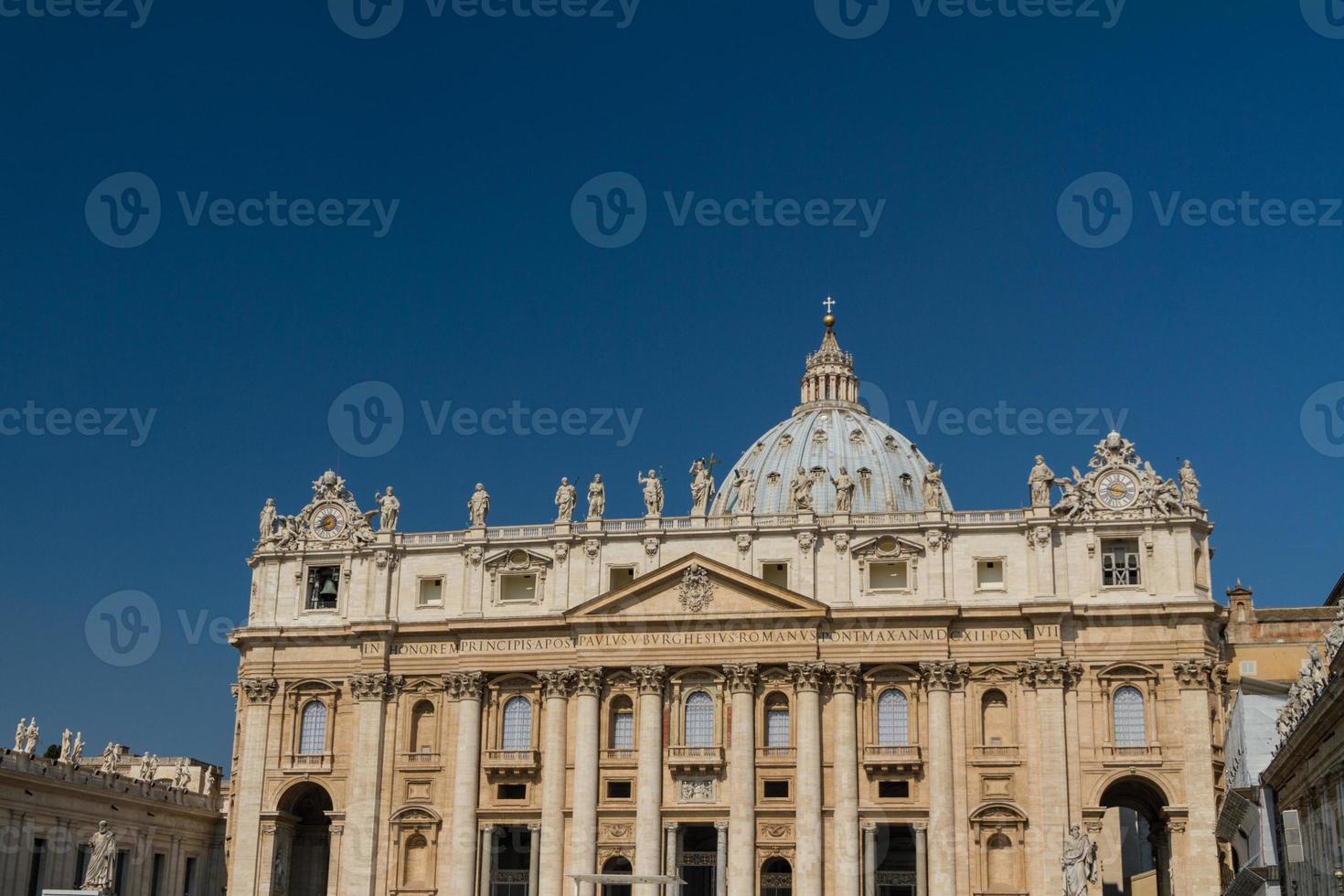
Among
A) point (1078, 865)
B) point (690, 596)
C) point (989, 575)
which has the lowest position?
point (1078, 865)

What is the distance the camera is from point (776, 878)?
7362 cm

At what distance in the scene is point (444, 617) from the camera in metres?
79.8

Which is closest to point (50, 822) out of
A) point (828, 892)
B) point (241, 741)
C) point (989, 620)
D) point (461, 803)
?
point (241, 741)

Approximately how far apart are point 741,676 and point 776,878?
30.0 feet

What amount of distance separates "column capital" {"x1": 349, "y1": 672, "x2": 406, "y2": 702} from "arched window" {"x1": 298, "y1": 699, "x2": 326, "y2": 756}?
259cm

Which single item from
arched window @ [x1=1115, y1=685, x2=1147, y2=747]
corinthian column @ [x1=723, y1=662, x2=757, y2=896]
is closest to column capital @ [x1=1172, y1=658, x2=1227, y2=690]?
arched window @ [x1=1115, y1=685, x2=1147, y2=747]

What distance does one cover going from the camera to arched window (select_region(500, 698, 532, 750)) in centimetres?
7775

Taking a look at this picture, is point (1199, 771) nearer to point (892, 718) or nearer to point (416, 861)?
point (892, 718)

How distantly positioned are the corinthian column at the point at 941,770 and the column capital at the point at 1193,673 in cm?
922

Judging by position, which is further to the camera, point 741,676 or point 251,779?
point 251,779

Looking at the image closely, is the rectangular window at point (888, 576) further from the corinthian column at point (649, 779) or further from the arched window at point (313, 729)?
the arched window at point (313, 729)

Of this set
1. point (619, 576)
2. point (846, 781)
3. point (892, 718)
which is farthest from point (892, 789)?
point (619, 576)

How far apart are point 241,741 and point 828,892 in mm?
29963

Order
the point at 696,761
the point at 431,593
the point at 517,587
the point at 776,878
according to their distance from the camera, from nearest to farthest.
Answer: the point at 776,878, the point at 696,761, the point at 517,587, the point at 431,593
